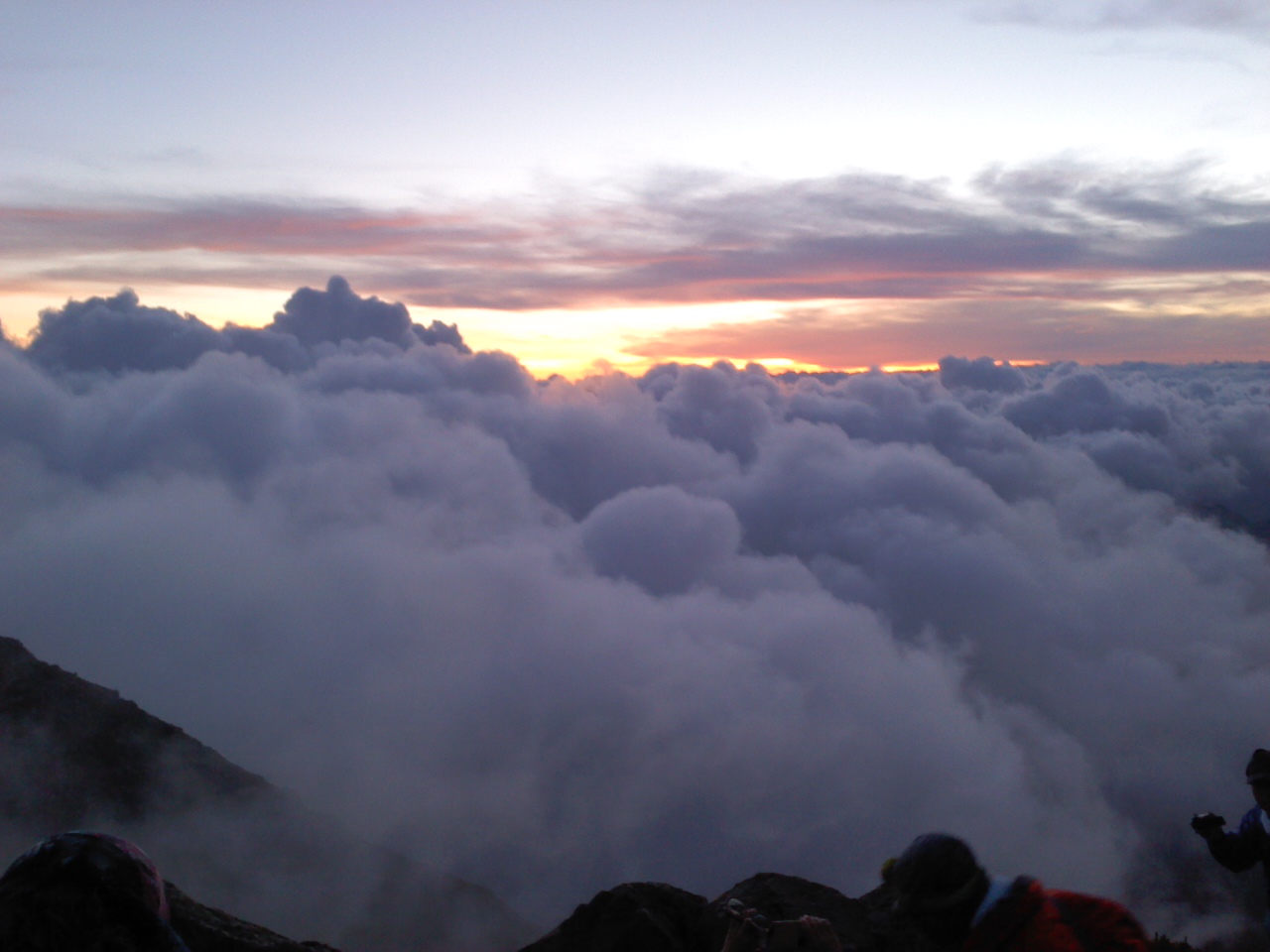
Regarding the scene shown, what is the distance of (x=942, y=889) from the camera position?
3.74 m

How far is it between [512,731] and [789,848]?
4546cm

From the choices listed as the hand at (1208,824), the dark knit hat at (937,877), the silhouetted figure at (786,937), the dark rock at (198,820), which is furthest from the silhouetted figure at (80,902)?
the dark rock at (198,820)

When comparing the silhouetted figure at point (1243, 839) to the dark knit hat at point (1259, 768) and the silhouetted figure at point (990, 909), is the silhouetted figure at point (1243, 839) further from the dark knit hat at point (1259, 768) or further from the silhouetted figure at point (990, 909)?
the silhouetted figure at point (990, 909)

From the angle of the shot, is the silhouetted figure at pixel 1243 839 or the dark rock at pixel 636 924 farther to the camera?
the dark rock at pixel 636 924

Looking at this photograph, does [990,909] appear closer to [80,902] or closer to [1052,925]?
[1052,925]

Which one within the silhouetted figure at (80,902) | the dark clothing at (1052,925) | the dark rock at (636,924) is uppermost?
the dark clothing at (1052,925)

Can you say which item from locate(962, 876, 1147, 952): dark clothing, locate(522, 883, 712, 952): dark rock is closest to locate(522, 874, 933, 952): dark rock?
locate(522, 883, 712, 952): dark rock

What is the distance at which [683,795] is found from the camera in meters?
121

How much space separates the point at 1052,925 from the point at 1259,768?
323 cm

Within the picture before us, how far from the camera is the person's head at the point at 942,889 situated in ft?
12.2

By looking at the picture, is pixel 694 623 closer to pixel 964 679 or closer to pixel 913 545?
pixel 964 679

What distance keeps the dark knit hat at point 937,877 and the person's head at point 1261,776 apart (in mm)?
3071

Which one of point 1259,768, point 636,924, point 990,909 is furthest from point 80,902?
point 1259,768

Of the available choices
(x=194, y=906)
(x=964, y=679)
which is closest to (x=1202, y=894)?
Answer: (x=964, y=679)
